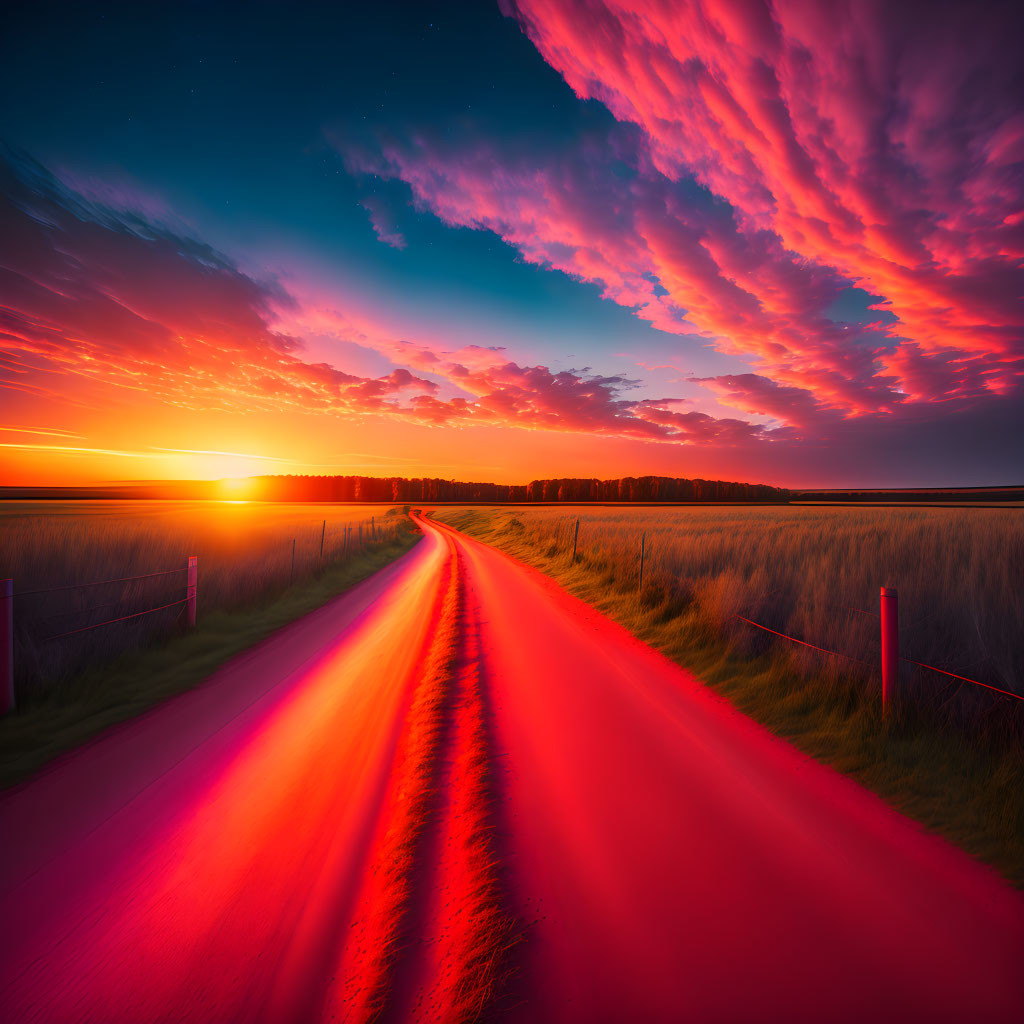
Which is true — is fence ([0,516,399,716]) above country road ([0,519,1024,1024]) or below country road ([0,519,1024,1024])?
above

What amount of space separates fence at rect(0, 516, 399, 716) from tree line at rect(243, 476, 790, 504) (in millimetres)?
120553

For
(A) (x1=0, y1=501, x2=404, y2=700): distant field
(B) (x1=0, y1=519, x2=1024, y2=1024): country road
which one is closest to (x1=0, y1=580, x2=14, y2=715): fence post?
(A) (x1=0, y1=501, x2=404, y2=700): distant field

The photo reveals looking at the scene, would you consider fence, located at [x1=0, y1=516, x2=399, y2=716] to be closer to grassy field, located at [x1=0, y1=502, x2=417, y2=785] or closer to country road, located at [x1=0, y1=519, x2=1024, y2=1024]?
grassy field, located at [x1=0, y1=502, x2=417, y2=785]

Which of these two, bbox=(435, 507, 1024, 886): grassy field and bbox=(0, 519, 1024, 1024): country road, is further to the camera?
bbox=(435, 507, 1024, 886): grassy field

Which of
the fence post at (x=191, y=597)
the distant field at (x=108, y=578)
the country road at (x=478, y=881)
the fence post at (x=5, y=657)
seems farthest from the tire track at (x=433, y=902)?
the fence post at (x=191, y=597)

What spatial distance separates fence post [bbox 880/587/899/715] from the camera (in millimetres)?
4609

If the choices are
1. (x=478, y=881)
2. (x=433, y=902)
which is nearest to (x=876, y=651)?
(x=478, y=881)

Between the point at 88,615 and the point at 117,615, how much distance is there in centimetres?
37

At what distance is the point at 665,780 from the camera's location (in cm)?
386

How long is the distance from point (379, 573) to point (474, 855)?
13.7 meters

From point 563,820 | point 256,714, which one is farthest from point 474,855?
point 256,714

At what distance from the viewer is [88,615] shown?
7.05 metres

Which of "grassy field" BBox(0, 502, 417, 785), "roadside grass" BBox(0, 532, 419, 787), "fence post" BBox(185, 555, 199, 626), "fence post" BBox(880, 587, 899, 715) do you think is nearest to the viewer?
"roadside grass" BBox(0, 532, 419, 787)

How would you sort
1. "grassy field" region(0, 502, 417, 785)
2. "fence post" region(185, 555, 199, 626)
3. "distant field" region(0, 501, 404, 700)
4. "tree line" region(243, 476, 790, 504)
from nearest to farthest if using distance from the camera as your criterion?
"grassy field" region(0, 502, 417, 785) → "distant field" region(0, 501, 404, 700) → "fence post" region(185, 555, 199, 626) → "tree line" region(243, 476, 790, 504)
